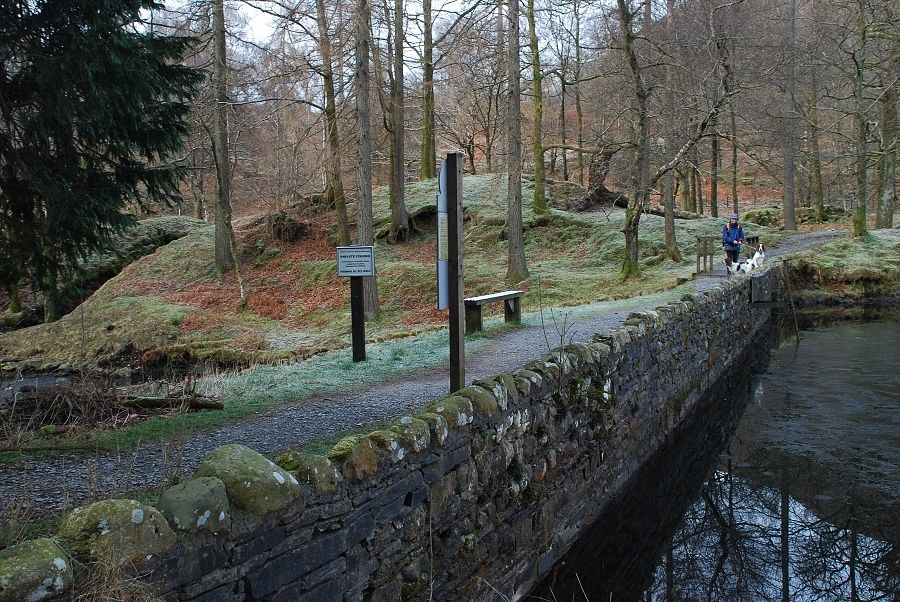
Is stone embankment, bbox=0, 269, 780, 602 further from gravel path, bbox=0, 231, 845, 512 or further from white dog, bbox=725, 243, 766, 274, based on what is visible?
white dog, bbox=725, 243, 766, 274

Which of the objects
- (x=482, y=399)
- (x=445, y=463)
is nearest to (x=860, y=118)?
(x=482, y=399)

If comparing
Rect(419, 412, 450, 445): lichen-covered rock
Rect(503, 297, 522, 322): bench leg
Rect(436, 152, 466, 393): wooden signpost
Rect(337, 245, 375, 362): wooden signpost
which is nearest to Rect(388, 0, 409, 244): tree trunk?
Rect(503, 297, 522, 322): bench leg

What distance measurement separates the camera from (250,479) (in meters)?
3.15

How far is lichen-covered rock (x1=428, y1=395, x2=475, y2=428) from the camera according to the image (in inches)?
185

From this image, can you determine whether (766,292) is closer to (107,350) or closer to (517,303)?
(517,303)

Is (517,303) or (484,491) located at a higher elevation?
(517,303)

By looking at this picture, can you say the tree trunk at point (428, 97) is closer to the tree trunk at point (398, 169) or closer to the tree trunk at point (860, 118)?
the tree trunk at point (398, 169)

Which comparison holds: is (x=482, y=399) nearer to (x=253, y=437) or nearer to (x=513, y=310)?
(x=253, y=437)

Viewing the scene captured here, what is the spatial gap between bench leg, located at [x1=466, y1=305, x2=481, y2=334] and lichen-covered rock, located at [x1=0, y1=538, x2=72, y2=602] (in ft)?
27.5

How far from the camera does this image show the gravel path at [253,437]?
4.11 meters

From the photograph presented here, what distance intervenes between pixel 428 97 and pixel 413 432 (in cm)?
2104

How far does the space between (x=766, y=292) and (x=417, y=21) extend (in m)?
11.0

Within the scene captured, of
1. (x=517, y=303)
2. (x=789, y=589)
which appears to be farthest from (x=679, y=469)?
(x=517, y=303)

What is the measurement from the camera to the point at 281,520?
10.8 ft
